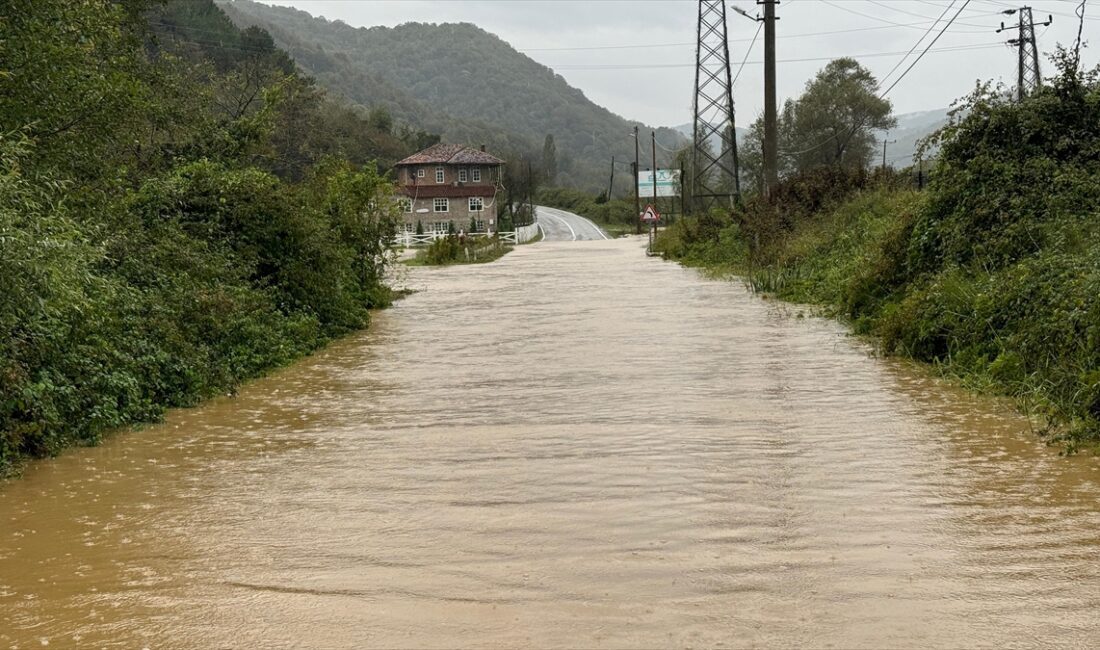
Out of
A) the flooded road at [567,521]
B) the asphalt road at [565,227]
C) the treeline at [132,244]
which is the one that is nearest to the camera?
the flooded road at [567,521]

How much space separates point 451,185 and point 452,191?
1.88 ft

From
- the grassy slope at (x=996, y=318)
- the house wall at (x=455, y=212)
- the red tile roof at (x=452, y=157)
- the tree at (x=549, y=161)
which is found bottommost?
the grassy slope at (x=996, y=318)

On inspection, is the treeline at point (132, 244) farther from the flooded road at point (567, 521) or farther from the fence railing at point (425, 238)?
the fence railing at point (425, 238)

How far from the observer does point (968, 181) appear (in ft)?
56.3

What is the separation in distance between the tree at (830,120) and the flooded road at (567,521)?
3442 inches

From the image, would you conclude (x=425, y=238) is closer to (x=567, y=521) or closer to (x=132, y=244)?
(x=132, y=244)

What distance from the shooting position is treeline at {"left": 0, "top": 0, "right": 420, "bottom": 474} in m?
10.0

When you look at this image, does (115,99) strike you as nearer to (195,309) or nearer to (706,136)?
(195,309)

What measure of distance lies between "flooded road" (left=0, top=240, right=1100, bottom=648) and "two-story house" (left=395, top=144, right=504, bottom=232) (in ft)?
315

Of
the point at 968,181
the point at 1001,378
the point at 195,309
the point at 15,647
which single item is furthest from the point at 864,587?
the point at 968,181

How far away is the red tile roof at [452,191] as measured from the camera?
10931 centimetres

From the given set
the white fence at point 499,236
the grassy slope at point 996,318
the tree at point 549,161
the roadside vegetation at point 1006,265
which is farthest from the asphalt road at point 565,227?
the grassy slope at point 996,318

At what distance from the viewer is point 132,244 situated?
50.4ft

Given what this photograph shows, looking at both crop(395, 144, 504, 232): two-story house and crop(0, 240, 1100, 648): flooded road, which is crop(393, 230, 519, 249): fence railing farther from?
crop(0, 240, 1100, 648): flooded road
